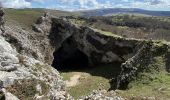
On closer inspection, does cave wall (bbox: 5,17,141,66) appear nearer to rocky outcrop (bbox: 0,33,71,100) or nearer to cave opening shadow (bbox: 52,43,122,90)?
cave opening shadow (bbox: 52,43,122,90)

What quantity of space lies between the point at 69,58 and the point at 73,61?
3.84 ft

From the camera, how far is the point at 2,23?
63.6 meters

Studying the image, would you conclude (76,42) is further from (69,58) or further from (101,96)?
(101,96)

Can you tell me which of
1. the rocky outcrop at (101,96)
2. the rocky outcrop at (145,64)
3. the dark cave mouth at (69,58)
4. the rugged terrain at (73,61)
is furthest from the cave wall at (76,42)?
the rocky outcrop at (101,96)

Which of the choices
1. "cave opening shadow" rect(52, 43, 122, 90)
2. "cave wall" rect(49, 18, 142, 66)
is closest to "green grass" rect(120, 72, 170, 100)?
"cave wall" rect(49, 18, 142, 66)

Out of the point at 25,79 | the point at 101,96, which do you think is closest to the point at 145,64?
the point at 25,79

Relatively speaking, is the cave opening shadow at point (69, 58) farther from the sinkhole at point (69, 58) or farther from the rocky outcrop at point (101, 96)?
the rocky outcrop at point (101, 96)

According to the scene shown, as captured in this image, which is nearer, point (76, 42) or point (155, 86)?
point (155, 86)

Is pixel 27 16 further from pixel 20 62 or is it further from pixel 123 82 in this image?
pixel 20 62

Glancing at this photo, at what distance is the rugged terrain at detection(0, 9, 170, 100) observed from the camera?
34.1m

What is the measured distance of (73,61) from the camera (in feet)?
280

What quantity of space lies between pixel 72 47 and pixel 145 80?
35.9 metres

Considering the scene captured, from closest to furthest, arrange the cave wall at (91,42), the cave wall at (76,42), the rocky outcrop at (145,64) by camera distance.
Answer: the rocky outcrop at (145,64), the cave wall at (76,42), the cave wall at (91,42)

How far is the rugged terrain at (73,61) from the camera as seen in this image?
34.1m
